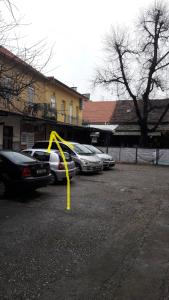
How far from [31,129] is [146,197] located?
48.8ft

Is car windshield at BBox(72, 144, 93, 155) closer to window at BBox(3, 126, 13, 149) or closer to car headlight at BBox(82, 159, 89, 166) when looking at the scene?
car headlight at BBox(82, 159, 89, 166)

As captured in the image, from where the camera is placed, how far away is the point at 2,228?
21.8ft

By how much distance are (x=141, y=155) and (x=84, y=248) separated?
20547mm

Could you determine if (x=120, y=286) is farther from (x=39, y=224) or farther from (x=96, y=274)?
(x=39, y=224)

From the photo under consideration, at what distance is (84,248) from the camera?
219 inches

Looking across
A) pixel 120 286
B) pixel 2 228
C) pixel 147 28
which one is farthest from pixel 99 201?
pixel 147 28

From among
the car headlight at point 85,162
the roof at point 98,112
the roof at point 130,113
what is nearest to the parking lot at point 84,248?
the car headlight at point 85,162

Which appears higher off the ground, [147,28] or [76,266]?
[147,28]

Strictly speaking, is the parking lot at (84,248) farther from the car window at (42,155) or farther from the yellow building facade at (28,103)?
the yellow building facade at (28,103)

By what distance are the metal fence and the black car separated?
54.1 ft

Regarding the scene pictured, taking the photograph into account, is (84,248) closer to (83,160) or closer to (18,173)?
(18,173)

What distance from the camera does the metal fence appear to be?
24.9 metres

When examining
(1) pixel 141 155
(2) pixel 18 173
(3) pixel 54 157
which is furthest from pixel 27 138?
(2) pixel 18 173

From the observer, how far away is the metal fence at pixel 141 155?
24.9m
